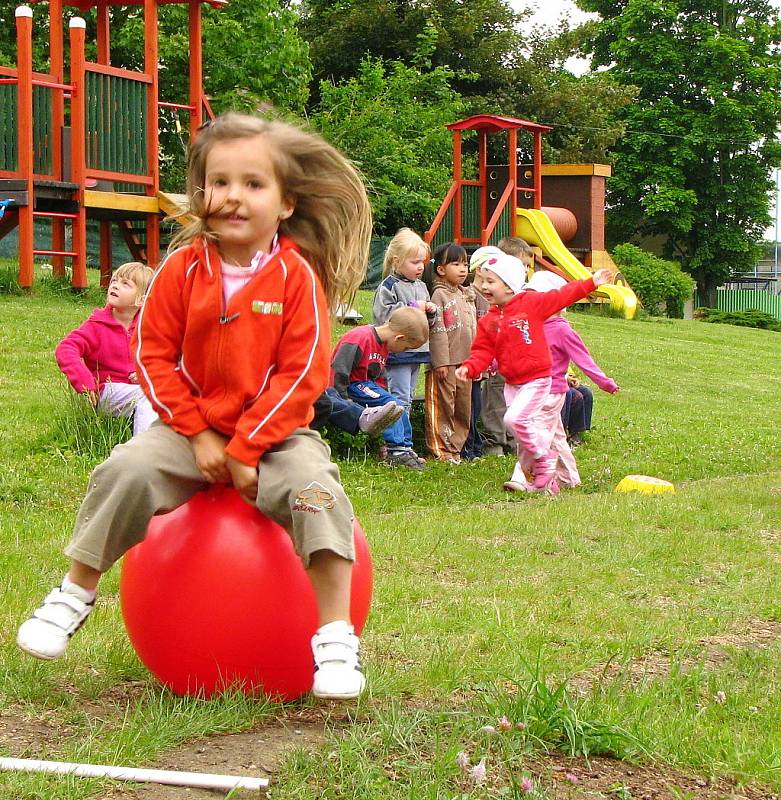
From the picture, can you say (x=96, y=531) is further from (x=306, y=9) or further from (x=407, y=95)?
(x=306, y=9)

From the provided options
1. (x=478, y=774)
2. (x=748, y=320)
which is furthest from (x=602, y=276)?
(x=748, y=320)

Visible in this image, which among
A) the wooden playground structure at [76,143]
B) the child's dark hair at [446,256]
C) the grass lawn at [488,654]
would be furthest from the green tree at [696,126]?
the grass lawn at [488,654]

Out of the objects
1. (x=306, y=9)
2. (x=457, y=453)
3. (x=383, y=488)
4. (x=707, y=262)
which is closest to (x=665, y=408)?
(x=457, y=453)

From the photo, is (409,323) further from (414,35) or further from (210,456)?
(414,35)

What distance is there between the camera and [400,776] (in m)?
3.28

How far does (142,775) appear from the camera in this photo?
319 centimetres

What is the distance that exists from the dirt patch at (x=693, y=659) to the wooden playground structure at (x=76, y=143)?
12121 millimetres

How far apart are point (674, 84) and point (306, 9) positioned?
1589cm

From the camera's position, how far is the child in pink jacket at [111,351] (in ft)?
27.8

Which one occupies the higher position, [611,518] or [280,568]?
[280,568]

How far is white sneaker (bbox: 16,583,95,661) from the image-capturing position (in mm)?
3680

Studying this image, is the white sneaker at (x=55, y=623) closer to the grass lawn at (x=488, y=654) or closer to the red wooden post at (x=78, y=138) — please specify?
the grass lawn at (x=488, y=654)

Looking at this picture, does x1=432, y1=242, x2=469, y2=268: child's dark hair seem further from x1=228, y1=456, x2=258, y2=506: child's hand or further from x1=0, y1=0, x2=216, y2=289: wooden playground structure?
x1=228, y1=456, x2=258, y2=506: child's hand

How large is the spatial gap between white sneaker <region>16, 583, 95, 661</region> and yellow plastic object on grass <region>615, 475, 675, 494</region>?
6.56 metres
